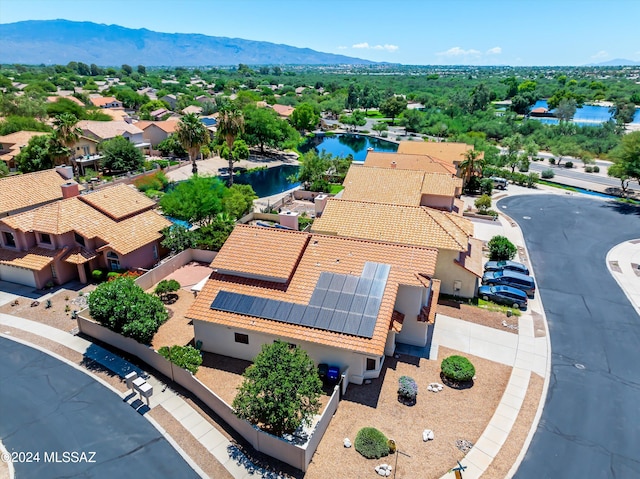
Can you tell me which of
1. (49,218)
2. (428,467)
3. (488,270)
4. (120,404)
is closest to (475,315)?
(488,270)

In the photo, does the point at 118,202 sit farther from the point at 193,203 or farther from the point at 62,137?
the point at 62,137

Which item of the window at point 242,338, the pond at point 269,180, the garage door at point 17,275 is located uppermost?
the window at point 242,338

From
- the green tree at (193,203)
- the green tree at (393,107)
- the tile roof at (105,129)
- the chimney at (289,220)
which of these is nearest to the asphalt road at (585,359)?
the chimney at (289,220)

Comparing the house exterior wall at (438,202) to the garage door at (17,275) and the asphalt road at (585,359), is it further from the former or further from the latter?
the garage door at (17,275)

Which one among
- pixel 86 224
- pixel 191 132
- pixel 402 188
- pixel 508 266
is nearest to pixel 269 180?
pixel 191 132

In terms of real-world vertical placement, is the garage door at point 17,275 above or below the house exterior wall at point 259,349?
below

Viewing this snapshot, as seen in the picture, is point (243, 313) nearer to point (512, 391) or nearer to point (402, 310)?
point (402, 310)

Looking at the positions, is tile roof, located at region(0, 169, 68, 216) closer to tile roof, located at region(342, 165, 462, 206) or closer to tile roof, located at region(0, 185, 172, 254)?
tile roof, located at region(0, 185, 172, 254)
